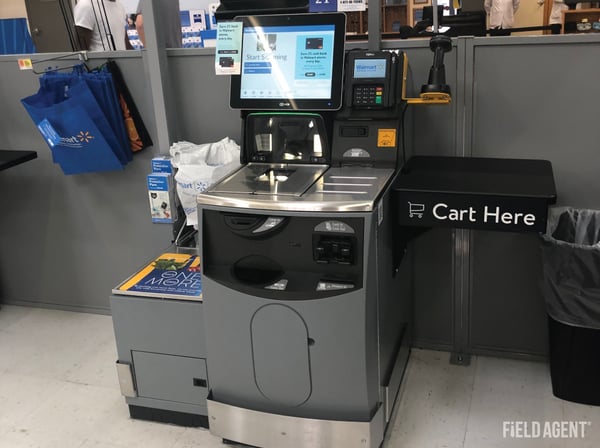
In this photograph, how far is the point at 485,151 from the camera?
231 cm

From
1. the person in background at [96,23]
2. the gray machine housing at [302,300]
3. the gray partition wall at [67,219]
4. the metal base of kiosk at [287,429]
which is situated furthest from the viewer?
the person in background at [96,23]

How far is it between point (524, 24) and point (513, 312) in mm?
5785

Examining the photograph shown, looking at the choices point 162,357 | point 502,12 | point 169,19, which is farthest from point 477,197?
point 502,12

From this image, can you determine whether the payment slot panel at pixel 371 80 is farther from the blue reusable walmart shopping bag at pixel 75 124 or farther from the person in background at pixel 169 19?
the blue reusable walmart shopping bag at pixel 75 124

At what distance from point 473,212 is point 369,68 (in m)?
0.62

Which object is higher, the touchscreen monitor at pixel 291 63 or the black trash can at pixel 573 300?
the touchscreen monitor at pixel 291 63

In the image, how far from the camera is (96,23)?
12.6 feet

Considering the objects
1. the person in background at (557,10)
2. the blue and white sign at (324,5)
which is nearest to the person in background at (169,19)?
the blue and white sign at (324,5)

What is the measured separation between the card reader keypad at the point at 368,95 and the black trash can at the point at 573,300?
755mm

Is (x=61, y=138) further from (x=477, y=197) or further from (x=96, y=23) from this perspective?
(x=477, y=197)

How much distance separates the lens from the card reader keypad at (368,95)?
2014 mm

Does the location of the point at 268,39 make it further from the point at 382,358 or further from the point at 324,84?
the point at 382,358

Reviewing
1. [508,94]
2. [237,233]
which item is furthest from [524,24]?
[237,233]

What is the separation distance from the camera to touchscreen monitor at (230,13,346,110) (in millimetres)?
2057
